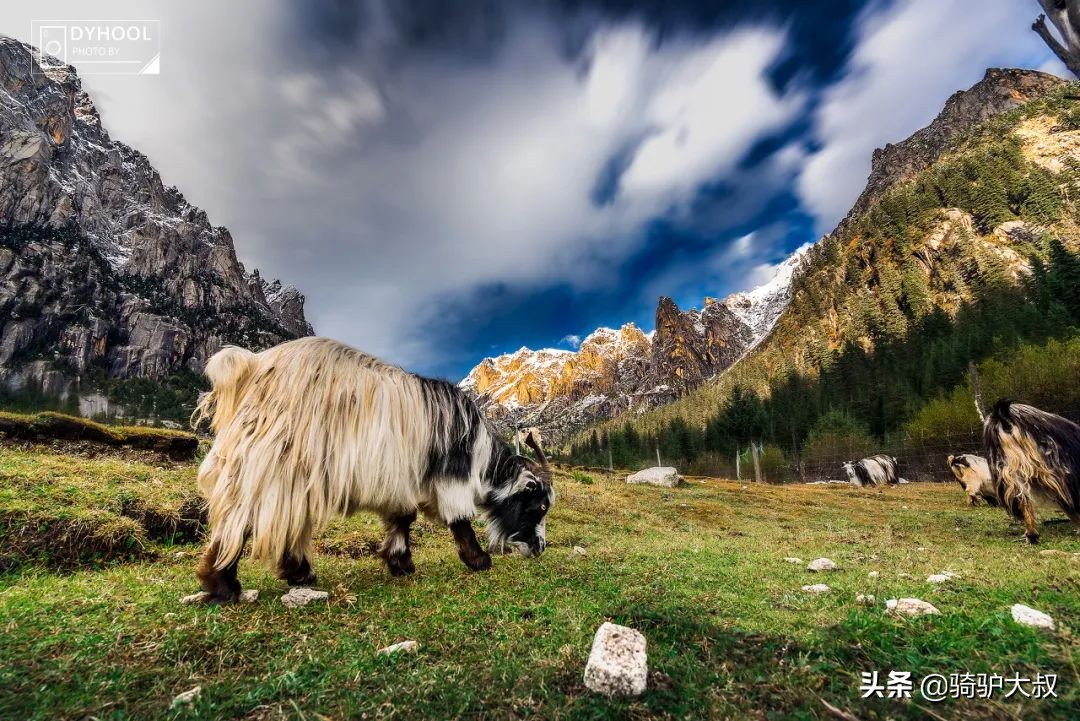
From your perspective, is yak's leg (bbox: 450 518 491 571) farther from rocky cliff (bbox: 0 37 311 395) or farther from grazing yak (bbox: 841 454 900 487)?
rocky cliff (bbox: 0 37 311 395)

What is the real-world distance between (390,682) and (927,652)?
316 cm

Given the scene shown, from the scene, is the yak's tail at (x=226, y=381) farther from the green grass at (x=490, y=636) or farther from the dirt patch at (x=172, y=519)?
the dirt patch at (x=172, y=519)

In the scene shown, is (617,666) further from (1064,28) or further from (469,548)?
(1064,28)

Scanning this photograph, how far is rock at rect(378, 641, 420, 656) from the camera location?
9.33 ft

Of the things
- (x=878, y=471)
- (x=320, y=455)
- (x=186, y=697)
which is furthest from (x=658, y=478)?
(x=186, y=697)

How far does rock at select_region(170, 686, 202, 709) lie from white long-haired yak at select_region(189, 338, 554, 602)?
4.95ft

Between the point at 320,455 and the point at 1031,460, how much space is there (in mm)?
11156

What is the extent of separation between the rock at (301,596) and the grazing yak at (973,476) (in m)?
21.7

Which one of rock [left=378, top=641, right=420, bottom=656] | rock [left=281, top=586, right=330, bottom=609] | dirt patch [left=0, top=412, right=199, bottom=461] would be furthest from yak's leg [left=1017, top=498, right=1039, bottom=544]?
dirt patch [left=0, top=412, right=199, bottom=461]

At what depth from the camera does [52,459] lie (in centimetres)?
686

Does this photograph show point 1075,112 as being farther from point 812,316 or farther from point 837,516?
point 837,516

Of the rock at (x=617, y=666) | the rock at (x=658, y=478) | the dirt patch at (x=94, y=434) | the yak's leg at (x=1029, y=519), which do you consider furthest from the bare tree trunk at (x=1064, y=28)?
the rock at (x=658, y=478)

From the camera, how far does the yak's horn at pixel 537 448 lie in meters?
6.77

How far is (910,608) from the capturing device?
3.49 meters
